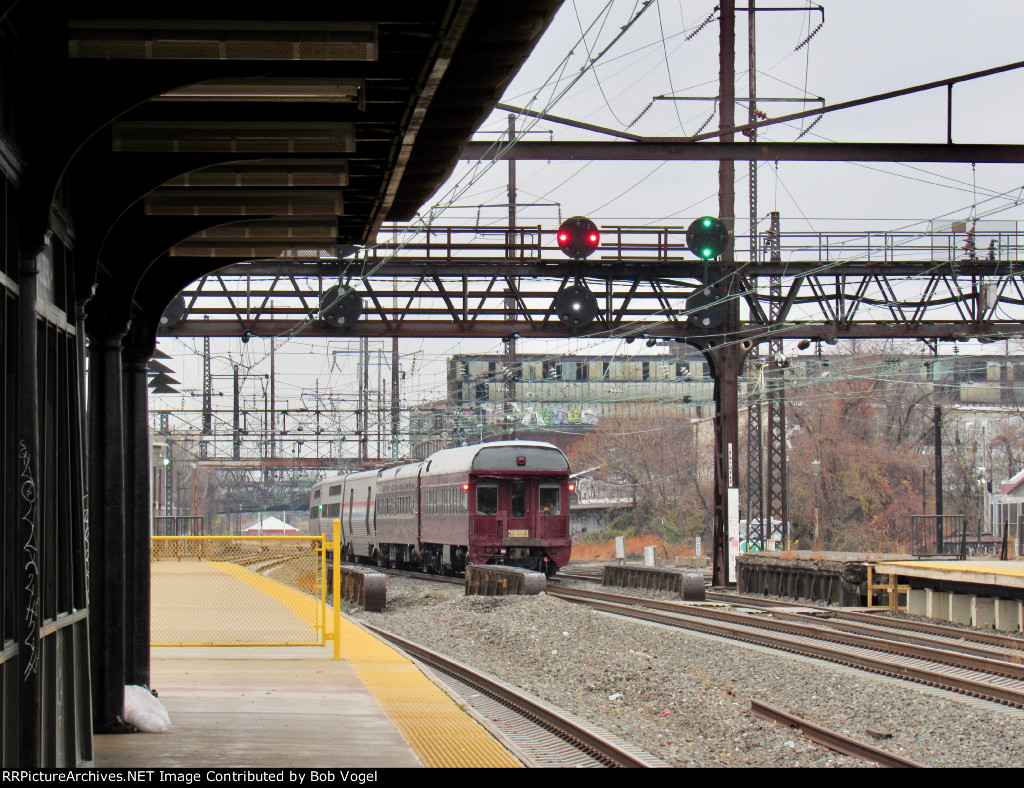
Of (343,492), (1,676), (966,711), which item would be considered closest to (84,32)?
(1,676)

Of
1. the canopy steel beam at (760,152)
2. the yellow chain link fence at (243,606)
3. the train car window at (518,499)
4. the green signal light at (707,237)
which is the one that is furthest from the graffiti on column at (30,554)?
the train car window at (518,499)

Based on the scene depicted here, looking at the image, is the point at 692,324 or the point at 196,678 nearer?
the point at 196,678

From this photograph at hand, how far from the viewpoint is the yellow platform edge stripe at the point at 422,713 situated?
7992 millimetres

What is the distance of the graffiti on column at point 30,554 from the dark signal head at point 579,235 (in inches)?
610

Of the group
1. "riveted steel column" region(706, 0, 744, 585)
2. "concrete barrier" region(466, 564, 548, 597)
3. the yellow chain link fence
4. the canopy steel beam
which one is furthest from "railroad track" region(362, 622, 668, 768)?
"riveted steel column" region(706, 0, 744, 585)

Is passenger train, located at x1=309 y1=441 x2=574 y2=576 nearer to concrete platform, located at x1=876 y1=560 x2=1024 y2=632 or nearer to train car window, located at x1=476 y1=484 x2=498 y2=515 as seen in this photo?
train car window, located at x1=476 y1=484 x2=498 y2=515

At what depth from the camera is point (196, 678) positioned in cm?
1138

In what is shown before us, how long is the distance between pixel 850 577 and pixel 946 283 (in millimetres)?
7624

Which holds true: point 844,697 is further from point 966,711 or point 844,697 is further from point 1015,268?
point 1015,268

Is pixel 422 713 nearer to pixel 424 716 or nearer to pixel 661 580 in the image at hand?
pixel 424 716

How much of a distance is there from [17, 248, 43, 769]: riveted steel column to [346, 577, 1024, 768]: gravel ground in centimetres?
552

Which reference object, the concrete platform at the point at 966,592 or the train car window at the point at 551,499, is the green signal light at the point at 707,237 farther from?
the train car window at the point at 551,499

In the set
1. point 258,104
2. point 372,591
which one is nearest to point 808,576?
point 372,591
